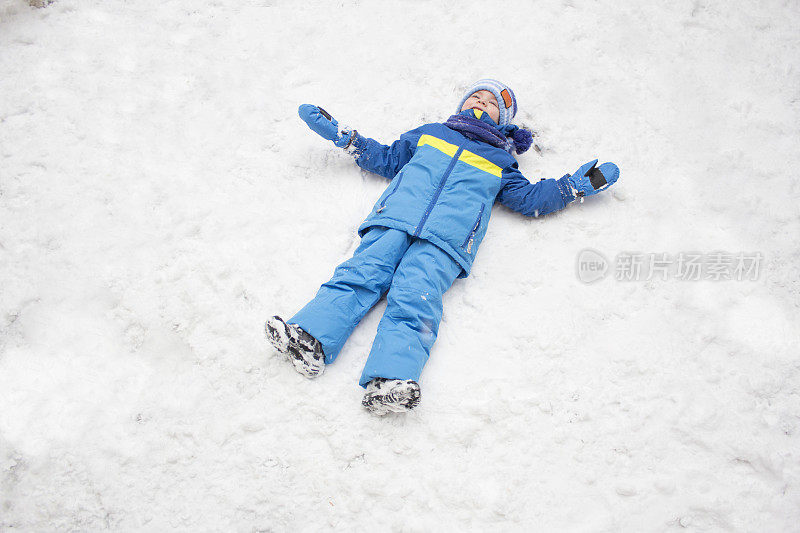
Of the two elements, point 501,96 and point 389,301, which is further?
point 501,96

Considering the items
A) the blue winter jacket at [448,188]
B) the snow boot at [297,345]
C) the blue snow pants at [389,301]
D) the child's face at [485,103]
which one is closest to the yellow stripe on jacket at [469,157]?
the blue winter jacket at [448,188]

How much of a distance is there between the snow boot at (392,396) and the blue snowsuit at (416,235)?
0.13ft

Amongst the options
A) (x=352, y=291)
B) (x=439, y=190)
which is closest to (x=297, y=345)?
(x=352, y=291)

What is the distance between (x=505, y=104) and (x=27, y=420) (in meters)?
2.90

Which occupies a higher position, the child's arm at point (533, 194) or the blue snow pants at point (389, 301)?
the child's arm at point (533, 194)

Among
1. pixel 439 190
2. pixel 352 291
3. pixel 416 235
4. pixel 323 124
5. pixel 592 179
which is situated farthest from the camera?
pixel 323 124

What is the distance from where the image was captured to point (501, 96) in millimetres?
2934

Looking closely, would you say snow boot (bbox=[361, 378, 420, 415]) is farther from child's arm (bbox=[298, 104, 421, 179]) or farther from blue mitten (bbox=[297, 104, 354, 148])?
blue mitten (bbox=[297, 104, 354, 148])

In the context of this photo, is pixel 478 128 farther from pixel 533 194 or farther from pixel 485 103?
pixel 533 194

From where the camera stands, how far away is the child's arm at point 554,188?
103 inches

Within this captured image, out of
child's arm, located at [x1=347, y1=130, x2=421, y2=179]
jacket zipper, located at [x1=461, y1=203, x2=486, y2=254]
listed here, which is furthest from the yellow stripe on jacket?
jacket zipper, located at [x1=461, y1=203, x2=486, y2=254]

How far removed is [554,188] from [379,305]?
1131 mm

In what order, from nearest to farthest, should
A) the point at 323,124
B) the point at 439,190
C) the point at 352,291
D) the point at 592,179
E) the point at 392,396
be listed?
the point at 392,396, the point at 352,291, the point at 439,190, the point at 592,179, the point at 323,124

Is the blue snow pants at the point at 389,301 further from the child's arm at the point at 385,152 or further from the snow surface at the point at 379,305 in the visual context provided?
the child's arm at the point at 385,152
